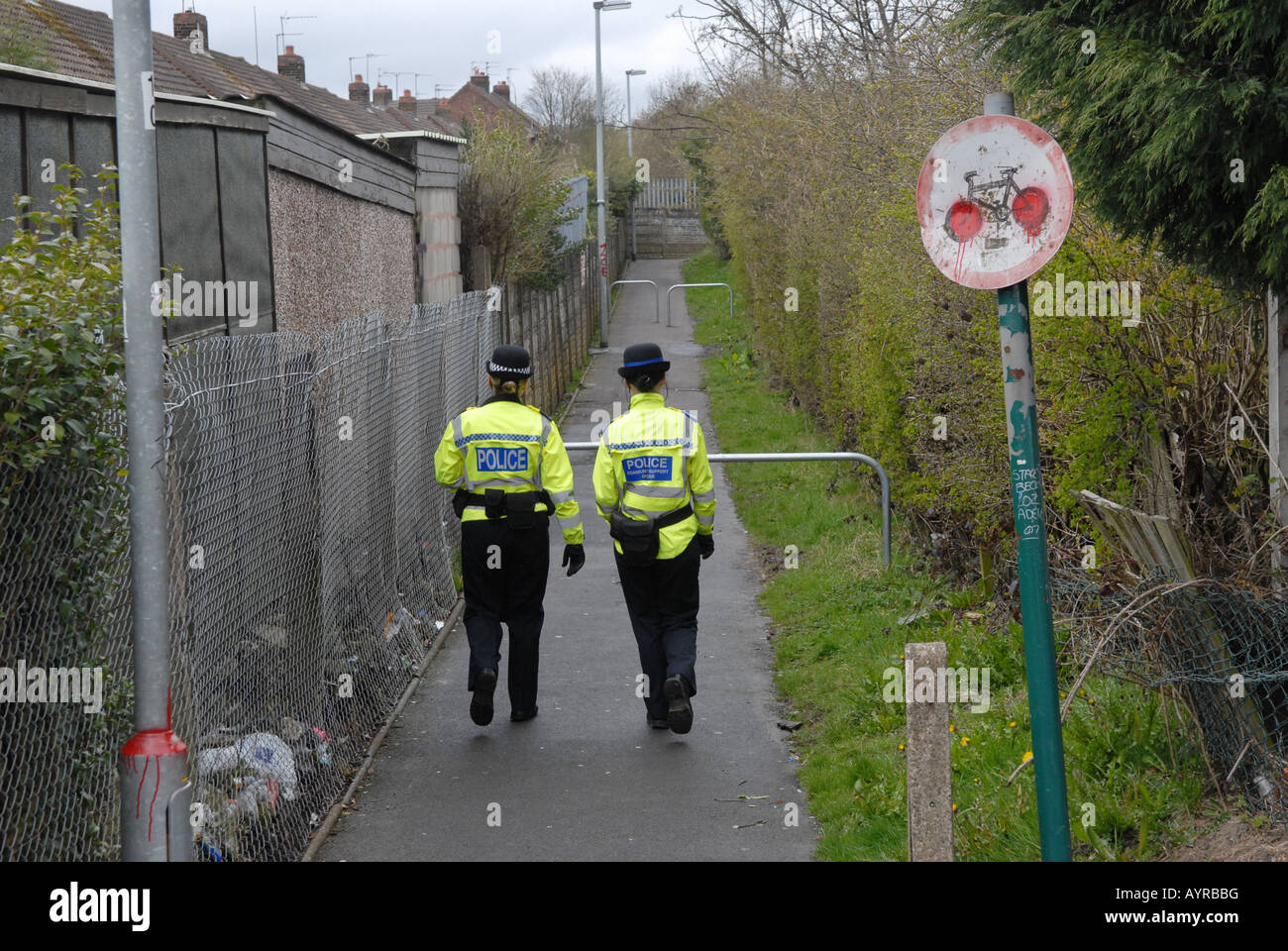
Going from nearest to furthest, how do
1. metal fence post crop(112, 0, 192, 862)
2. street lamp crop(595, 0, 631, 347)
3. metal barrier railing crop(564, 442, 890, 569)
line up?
metal fence post crop(112, 0, 192, 862) < metal barrier railing crop(564, 442, 890, 569) < street lamp crop(595, 0, 631, 347)

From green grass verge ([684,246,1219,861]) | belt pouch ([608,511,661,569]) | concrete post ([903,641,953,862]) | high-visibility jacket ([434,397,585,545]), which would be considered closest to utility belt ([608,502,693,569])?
belt pouch ([608,511,661,569])

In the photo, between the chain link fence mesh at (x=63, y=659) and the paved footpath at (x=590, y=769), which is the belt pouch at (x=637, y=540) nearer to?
the paved footpath at (x=590, y=769)

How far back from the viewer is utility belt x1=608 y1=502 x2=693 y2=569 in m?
6.79

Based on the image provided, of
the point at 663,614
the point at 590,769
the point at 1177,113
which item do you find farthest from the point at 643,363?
the point at 1177,113

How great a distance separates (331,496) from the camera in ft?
22.2

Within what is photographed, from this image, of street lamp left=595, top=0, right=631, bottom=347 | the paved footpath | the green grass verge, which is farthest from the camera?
street lamp left=595, top=0, right=631, bottom=347

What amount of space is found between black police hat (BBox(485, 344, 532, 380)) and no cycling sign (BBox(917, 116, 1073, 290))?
3347 millimetres

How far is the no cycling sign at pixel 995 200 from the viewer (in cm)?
385

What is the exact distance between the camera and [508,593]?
711 cm

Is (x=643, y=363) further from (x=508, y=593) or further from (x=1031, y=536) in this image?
(x=1031, y=536)

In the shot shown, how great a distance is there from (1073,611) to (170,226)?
5.64 meters

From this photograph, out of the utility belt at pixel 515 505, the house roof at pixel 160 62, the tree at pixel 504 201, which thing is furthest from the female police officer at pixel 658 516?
the tree at pixel 504 201

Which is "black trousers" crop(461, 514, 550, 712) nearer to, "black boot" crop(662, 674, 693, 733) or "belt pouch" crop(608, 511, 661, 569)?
"belt pouch" crop(608, 511, 661, 569)

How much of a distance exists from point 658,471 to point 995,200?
3.12m
